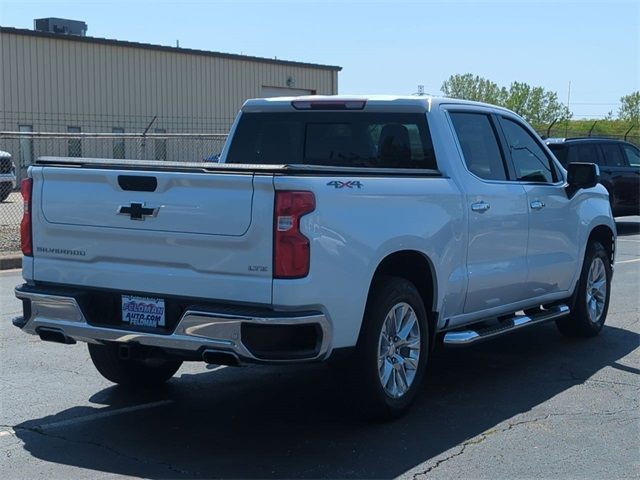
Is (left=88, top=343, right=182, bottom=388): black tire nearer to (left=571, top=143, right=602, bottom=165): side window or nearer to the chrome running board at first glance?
the chrome running board

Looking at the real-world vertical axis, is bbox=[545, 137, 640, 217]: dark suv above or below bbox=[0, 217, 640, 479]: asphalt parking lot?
above

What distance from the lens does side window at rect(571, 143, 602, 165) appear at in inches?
743

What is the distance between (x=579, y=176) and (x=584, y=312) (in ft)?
4.32

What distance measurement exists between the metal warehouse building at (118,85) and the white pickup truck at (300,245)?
24834 mm

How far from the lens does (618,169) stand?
1997 cm

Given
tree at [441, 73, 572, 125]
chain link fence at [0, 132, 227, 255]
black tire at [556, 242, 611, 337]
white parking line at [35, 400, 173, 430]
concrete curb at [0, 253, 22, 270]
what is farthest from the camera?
tree at [441, 73, 572, 125]

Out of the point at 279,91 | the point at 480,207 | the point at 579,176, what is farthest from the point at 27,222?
the point at 279,91

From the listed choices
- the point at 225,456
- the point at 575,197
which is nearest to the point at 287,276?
the point at 225,456

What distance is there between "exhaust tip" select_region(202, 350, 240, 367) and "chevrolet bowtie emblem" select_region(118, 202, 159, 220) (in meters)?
0.88

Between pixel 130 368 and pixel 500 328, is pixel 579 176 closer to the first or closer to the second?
pixel 500 328

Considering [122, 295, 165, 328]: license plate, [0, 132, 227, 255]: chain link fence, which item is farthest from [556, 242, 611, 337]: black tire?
[0, 132, 227, 255]: chain link fence

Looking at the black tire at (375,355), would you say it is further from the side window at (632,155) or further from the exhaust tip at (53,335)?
the side window at (632,155)

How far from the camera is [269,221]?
5402mm

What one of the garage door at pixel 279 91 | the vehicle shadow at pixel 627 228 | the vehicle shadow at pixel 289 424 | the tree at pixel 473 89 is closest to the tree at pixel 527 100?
the tree at pixel 473 89
